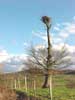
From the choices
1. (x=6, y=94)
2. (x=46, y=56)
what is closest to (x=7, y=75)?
(x=46, y=56)

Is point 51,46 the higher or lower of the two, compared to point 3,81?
higher

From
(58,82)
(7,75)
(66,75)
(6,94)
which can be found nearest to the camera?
(6,94)

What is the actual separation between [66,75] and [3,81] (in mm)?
7188

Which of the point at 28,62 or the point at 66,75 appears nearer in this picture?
the point at 66,75

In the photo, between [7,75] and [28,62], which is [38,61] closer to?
[28,62]

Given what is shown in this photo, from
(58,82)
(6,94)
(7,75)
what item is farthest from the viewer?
(7,75)

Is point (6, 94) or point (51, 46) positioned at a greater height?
point (51, 46)

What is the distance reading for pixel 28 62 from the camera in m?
37.7

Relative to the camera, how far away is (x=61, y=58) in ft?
123

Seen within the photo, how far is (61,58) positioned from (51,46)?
5.23ft

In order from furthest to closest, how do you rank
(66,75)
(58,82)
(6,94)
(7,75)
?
(7,75)
(58,82)
(66,75)
(6,94)

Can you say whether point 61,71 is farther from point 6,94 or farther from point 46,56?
point 6,94

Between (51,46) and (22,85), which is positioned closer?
(22,85)

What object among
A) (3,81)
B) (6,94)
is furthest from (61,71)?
(6,94)
